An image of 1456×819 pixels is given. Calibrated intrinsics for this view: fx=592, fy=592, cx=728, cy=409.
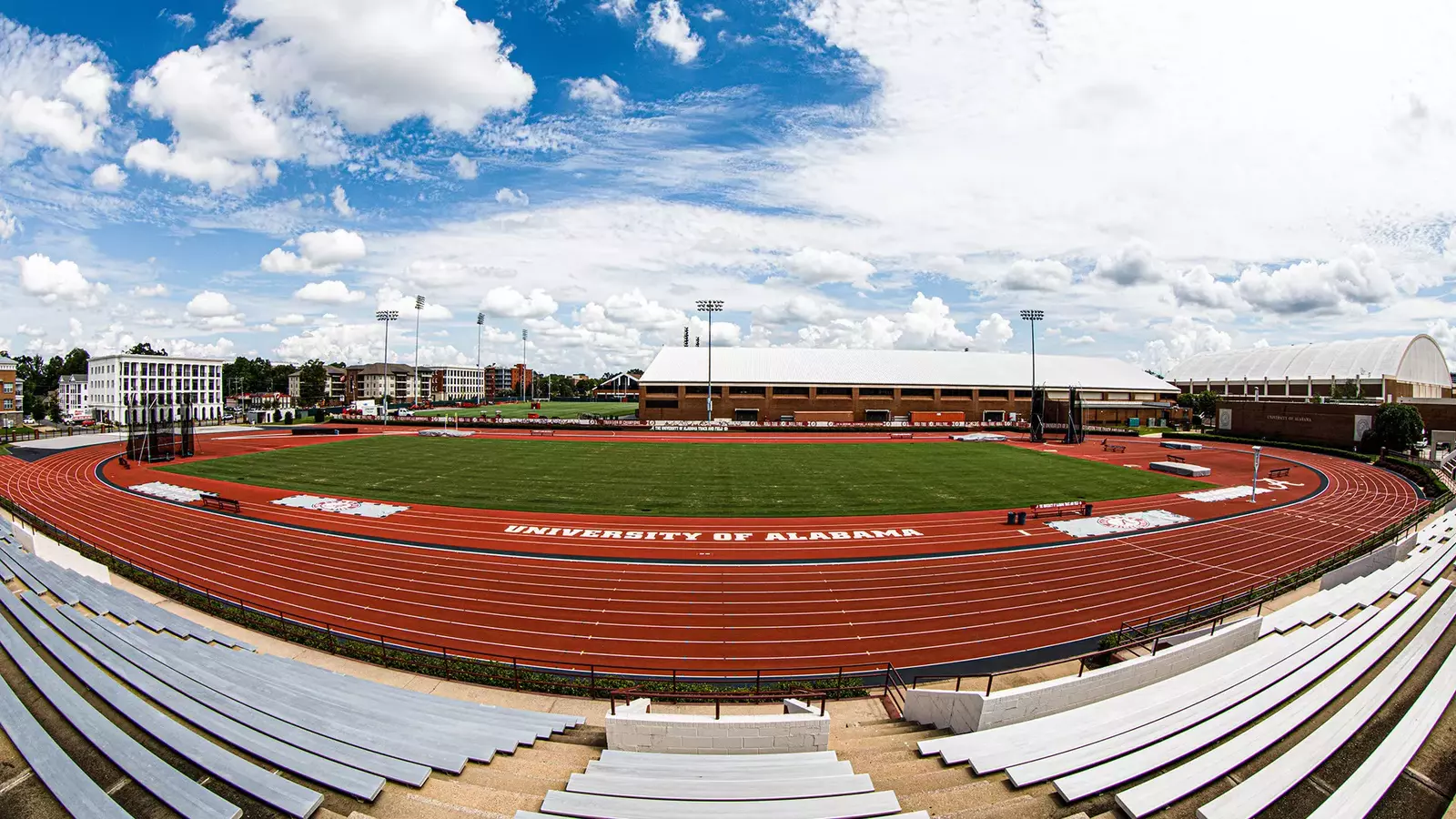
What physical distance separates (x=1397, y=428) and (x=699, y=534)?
58348 millimetres

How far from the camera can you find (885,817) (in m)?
6.38

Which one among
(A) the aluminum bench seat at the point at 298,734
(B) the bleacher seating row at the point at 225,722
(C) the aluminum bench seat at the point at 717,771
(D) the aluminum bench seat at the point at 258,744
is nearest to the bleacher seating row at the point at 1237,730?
(C) the aluminum bench seat at the point at 717,771

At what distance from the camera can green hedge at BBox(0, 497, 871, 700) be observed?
11984 mm

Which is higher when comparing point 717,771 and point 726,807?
point 726,807

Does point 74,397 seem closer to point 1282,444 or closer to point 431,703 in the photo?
point 431,703

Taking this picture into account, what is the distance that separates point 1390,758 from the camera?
23.8 ft

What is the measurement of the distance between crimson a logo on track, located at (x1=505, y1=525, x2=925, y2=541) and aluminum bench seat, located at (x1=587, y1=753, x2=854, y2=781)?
1476cm

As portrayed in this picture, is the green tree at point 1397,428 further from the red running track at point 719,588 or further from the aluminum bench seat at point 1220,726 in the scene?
the aluminum bench seat at point 1220,726

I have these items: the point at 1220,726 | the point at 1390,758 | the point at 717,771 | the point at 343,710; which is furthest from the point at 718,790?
the point at 1390,758

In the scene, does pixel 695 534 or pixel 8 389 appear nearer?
pixel 695 534

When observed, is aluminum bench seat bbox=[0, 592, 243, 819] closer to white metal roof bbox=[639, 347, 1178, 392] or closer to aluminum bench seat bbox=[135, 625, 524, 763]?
aluminum bench seat bbox=[135, 625, 524, 763]

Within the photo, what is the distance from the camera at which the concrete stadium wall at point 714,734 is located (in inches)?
331

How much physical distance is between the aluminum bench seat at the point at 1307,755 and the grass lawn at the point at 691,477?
60.1 feet

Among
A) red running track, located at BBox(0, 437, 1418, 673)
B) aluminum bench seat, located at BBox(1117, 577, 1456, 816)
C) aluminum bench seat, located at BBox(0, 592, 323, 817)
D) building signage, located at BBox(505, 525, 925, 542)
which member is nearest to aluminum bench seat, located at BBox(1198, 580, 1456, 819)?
aluminum bench seat, located at BBox(1117, 577, 1456, 816)
